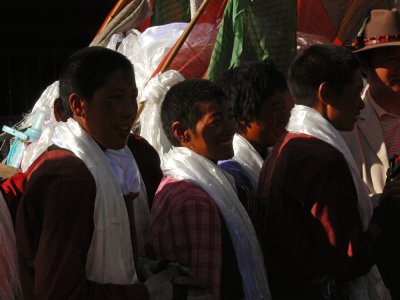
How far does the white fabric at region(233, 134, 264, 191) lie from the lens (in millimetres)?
3623

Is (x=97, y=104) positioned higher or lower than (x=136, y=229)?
higher

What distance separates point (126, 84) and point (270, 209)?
717 millimetres

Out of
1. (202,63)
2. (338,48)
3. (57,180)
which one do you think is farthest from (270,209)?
(202,63)

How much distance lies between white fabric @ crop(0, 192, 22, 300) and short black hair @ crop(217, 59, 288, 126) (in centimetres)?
112

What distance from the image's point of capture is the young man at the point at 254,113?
362 centimetres

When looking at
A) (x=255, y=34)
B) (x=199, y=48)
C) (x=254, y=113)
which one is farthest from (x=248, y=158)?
(x=199, y=48)

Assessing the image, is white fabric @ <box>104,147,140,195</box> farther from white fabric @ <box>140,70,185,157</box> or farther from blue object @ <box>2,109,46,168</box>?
blue object @ <box>2,109,46,168</box>

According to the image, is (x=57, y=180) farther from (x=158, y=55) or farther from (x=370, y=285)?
(x=158, y=55)

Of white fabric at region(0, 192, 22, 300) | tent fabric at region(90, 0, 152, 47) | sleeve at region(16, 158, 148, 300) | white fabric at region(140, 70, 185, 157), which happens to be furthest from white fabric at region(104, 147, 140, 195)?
tent fabric at region(90, 0, 152, 47)

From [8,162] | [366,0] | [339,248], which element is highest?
[366,0]

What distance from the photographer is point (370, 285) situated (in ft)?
11.0

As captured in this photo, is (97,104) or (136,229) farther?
(136,229)

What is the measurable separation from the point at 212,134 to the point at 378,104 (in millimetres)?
972

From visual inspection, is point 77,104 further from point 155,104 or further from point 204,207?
point 155,104
